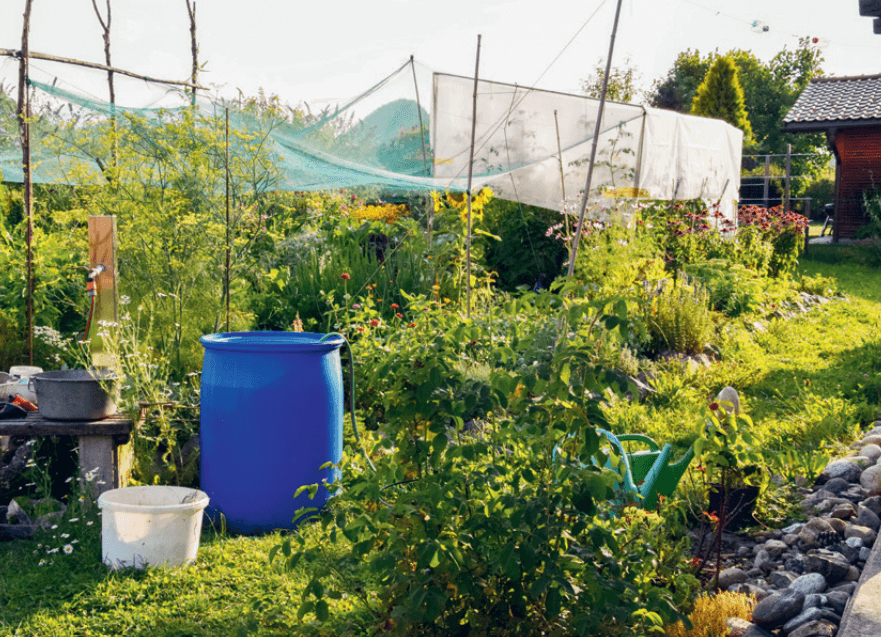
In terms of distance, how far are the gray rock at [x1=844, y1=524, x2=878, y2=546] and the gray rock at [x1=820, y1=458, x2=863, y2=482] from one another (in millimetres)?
535

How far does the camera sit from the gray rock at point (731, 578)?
2576 millimetres

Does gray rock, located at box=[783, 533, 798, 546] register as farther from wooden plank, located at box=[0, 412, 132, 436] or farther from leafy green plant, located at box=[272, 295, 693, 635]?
wooden plank, located at box=[0, 412, 132, 436]

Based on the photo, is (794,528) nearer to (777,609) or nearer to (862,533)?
(862,533)

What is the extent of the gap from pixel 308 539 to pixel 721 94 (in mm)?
23580

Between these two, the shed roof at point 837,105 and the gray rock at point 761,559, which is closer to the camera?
the gray rock at point 761,559

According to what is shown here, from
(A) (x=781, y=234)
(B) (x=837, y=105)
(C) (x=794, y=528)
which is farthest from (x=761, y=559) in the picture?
(B) (x=837, y=105)

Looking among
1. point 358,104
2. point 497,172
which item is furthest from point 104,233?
point 497,172

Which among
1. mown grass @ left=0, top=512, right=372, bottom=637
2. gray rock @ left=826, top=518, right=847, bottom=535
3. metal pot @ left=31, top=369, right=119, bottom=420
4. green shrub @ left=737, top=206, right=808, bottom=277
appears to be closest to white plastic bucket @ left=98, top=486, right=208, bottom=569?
mown grass @ left=0, top=512, right=372, bottom=637

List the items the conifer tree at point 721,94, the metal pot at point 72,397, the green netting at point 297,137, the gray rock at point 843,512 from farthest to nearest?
the conifer tree at point 721,94, the green netting at point 297,137, the metal pot at point 72,397, the gray rock at point 843,512

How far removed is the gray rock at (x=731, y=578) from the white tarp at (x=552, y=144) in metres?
3.70

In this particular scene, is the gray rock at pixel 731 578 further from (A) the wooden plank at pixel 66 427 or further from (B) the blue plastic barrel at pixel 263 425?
(A) the wooden plank at pixel 66 427

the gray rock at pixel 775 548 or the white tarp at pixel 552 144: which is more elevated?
the white tarp at pixel 552 144

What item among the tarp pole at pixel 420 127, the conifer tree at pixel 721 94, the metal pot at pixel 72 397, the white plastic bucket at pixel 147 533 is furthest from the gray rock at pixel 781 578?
the conifer tree at pixel 721 94

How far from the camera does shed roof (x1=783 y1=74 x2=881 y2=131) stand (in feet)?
46.6
